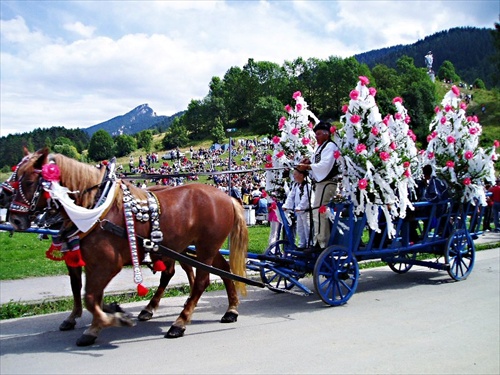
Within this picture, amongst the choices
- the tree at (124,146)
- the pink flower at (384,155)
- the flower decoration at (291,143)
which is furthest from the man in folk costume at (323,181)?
the tree at (124,146)

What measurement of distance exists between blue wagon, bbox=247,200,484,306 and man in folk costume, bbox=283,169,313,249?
19 centimetres

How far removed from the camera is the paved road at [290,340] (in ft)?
14.4

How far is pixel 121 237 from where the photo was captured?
4.98 m

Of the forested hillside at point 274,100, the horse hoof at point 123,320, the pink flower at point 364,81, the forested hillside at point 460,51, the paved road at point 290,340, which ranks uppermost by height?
the forested hillside at point 460,51

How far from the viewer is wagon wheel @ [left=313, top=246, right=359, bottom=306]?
252 inches

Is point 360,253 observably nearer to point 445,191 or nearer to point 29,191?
point 445,191

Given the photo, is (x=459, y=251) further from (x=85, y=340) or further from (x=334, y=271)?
(x=85, y=340)

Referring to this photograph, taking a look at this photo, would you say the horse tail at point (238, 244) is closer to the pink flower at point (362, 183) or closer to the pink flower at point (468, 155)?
the pink flower at point (362, 183)

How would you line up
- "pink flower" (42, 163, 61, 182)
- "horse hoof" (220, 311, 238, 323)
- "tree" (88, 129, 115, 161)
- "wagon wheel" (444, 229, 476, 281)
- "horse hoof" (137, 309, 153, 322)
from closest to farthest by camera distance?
"pink flower" (42, 163, 61, 182) → "horse hoof" (220, 311, 238, 323) → "horse hoof" (137, 309, 153, 322) → "wagon wheel" (444, 229, 476, 281) → "tree" (88, 129, 115, 161)

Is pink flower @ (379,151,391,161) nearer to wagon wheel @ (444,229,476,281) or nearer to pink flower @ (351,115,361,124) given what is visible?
pink flower @ (351,115,361,124)

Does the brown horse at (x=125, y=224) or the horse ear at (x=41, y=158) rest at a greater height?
the horse ear at (x=41, y=158)

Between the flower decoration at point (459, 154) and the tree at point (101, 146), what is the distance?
238ft

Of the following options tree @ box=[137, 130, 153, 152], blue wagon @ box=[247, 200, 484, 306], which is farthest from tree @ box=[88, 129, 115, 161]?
blue wagon @ box=[247, 200, 484, 306]

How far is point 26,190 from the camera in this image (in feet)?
15.3
